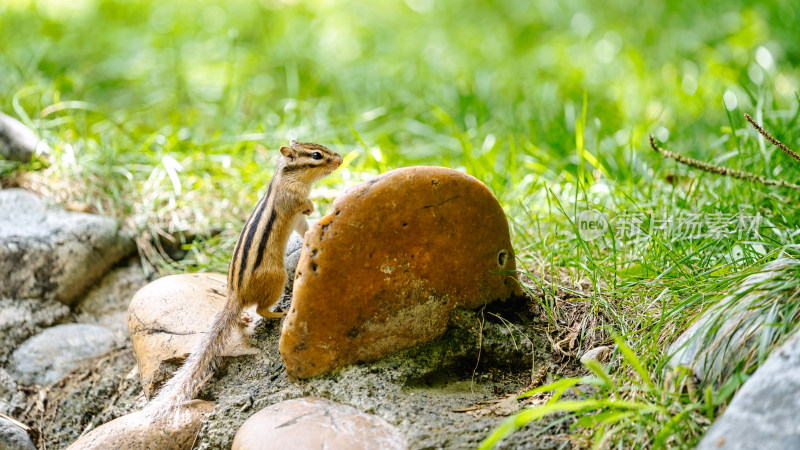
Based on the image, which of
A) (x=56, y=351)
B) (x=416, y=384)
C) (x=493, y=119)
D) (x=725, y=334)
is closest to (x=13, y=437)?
(x=56, y=351)

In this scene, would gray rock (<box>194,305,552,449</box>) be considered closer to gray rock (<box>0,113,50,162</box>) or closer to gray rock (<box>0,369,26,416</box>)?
gray rock (<box>0,369,26,416</box>)

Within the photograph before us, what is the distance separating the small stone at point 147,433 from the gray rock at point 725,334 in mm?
1829

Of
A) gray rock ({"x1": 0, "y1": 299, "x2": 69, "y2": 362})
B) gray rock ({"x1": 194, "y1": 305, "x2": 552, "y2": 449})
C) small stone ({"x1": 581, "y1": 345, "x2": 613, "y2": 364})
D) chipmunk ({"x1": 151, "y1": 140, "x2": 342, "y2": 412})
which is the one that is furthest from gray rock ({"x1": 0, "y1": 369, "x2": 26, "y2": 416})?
small stone ({"x1": 581, "y1": 345, "x2": 613, "y2": 364})

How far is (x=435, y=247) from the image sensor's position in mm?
2861

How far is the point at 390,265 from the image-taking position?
9.20 feet

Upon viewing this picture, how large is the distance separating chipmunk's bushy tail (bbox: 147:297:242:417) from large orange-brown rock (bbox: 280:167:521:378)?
0.43 m

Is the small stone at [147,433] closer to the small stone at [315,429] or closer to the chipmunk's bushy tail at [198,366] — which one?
the chipmunk's bushy tail at [198,366]

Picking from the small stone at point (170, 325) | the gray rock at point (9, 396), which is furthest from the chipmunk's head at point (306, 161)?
the gray rock at point (9, 396)

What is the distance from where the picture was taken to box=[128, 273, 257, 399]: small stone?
3.18m

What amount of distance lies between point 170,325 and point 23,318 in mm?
1285

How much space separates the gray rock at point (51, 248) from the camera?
4098 millimetres

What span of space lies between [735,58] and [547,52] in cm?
184

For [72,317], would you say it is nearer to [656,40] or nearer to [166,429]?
[166,429]

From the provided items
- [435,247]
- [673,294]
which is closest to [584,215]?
[673,294]
